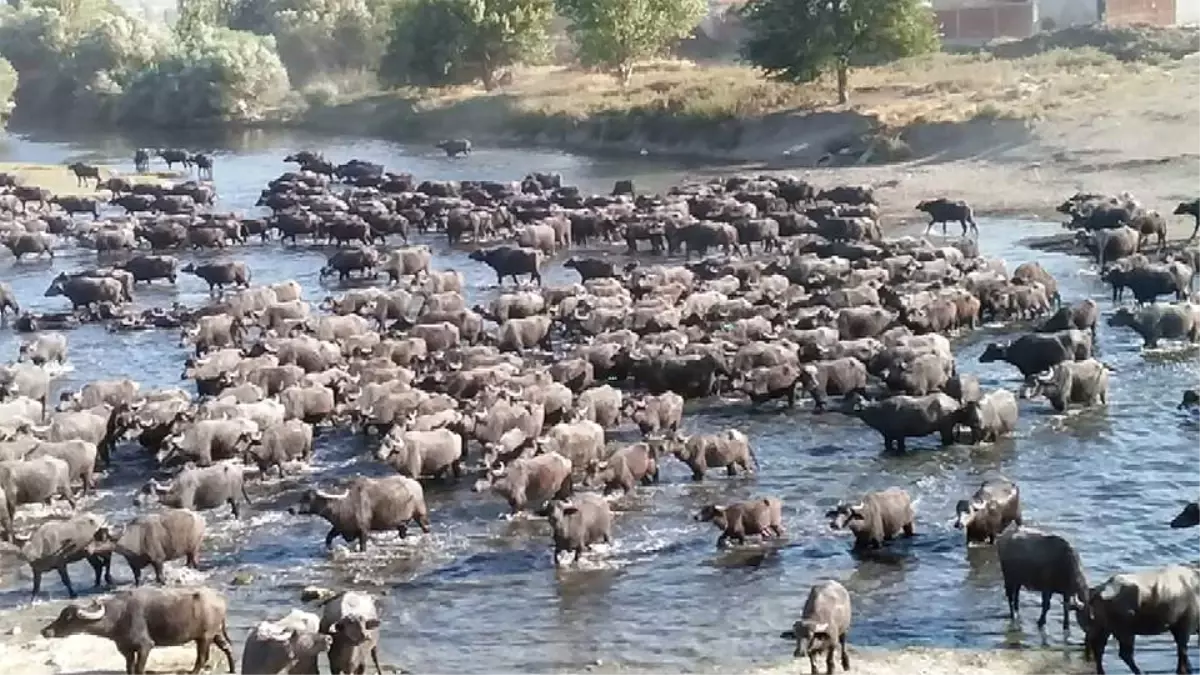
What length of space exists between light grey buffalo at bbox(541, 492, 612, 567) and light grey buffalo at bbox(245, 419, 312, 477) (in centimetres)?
483

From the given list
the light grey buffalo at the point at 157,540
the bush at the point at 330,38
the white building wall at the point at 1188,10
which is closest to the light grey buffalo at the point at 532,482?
the light grey buffalo at the point at 157,540

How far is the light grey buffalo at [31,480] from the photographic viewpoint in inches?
766

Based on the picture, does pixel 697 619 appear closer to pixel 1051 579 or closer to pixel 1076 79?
pixel 1051 579

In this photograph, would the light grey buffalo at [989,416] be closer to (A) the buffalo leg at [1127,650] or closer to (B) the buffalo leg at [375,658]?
(A) the buffalo leg at [1127,650]

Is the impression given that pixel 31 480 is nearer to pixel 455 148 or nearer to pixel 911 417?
pixel 911 417

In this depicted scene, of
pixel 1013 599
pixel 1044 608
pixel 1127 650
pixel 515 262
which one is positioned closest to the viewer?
pixel 1127 650

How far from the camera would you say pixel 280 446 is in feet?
69.8

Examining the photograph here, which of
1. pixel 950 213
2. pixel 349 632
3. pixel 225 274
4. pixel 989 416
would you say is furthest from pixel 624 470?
pixel 950 213

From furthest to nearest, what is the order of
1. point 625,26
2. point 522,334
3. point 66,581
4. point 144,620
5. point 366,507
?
point 625,26, point 522,334, point 366,507, point 66,581, point 144,620

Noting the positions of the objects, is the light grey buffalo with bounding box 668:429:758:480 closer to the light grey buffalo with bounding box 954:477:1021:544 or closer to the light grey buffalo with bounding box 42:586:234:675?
the light grey buffalo with bounding box 954:477:1021:544

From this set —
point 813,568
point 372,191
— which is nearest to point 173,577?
point 813,568

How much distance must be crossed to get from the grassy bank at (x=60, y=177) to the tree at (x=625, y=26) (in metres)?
20.5

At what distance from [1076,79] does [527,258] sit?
30.5 metres

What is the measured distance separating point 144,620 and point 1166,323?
18.5 m
